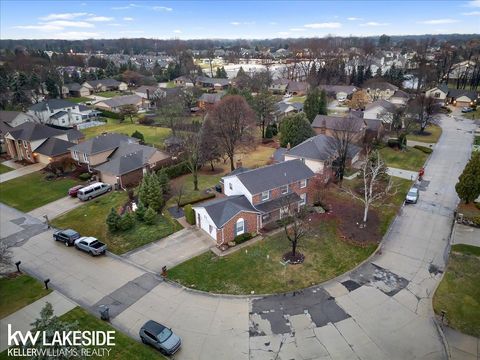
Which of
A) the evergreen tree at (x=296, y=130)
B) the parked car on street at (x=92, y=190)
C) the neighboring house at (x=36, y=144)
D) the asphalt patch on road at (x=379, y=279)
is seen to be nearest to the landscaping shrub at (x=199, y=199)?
the parked car on street at (x=92, y=190)

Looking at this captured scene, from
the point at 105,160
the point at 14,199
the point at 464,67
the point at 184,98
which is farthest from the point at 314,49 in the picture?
the point at 14,199

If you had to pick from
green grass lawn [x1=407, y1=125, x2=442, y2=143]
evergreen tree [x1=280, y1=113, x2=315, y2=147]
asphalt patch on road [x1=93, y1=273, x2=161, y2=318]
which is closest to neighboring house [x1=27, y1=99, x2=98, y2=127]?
A: evergreen tree [x1=280, y1=113, x2=315, y2=147]

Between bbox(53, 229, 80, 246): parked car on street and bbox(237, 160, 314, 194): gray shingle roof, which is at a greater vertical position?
bbox(237, 160, 314, 194): gray shingle roof

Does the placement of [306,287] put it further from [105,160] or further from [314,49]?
[314,49]

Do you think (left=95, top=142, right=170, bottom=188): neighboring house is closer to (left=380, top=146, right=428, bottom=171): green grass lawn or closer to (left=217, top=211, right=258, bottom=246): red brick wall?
(left=217, top=211, right=258, bottom=246): red brick wall

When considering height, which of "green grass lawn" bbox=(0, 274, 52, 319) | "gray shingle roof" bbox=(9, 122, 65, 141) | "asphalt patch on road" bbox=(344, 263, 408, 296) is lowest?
"asphalt patch on road" bbox=(344, 263, 408, 296)

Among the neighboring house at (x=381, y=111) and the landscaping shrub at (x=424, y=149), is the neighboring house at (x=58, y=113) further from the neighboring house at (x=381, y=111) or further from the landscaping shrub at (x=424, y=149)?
the landscaping shrub at (x=424, y=149)
